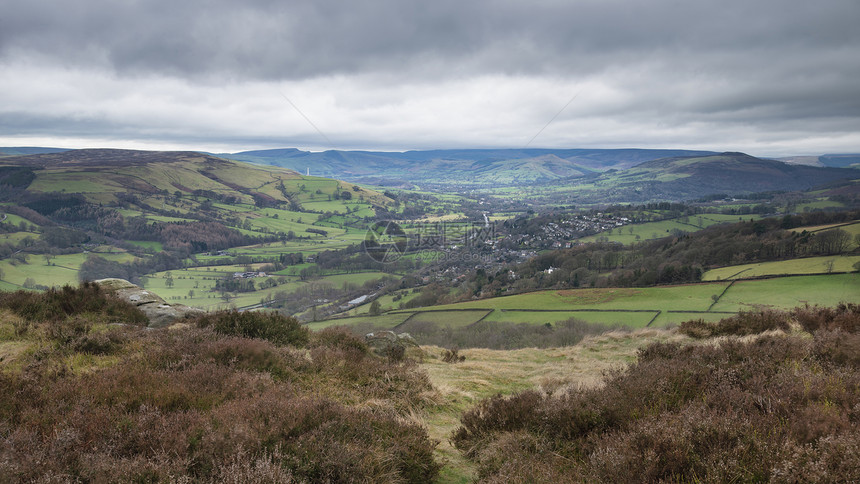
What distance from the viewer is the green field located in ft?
95.6

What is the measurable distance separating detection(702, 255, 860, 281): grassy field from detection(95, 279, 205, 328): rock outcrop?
48156 millimetres

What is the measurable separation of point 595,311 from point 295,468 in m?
36.9

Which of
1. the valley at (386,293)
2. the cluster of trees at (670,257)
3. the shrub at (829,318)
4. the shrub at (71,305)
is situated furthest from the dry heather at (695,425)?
the cluster of trees at (670,257)

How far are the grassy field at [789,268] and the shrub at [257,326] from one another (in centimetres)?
4551

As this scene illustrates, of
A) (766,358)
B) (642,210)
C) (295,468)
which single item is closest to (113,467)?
(295,468)

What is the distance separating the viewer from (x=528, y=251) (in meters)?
98.4

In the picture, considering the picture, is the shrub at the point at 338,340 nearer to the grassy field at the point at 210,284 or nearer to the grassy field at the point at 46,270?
the grassy field at the point at 210,284

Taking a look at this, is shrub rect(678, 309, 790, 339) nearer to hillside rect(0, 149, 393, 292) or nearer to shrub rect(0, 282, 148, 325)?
shrub rect(0, 282, 148, 325)

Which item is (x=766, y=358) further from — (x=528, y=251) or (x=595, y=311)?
(x=528, y=251)

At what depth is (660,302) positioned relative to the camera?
35.6 metres

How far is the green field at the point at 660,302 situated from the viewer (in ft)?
95.6

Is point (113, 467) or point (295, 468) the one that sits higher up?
point (113, 467)

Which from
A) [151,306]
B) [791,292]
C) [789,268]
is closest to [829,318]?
[151,306]

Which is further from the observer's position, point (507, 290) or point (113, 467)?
point (507, 290)
